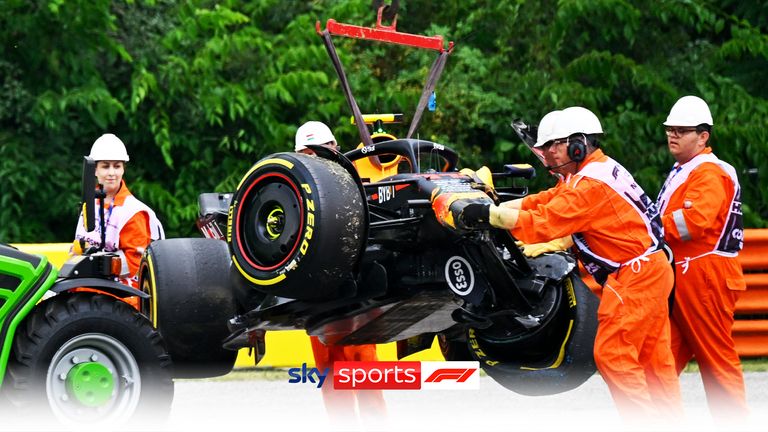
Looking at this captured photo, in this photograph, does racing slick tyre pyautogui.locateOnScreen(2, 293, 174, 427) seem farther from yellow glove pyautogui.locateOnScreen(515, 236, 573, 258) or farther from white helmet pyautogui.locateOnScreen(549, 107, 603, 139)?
white helmet pyautogui.locateOnScreen(549, 107, 603, 139)

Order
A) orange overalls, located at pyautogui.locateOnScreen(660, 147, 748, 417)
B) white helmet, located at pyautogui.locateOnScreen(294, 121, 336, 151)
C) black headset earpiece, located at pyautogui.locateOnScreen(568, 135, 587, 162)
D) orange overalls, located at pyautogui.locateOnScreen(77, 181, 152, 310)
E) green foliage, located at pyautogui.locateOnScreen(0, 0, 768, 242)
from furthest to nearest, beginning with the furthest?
1. green foliage, located at pyautogui.locateOnScreen(0, 0, 768, 242)
2. white helmet, located at pyautogui.locateOnScreen(294, 121, 336, 151)
3. orange overalls, located at pyautogui.locateOnScreen(77, 181, 152, 310)
4. orange overalls, located at pyautogui.locateOnScreen(660, 147, 748, 417)
5. black headset earpiece, located at pyautogui.locateOnScreen(568, 135, 587, 162)

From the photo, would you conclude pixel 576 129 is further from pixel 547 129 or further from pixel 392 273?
pixel 392 273

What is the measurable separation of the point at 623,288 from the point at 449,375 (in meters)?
1.02

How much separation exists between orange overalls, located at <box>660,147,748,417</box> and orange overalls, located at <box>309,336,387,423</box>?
1.82m

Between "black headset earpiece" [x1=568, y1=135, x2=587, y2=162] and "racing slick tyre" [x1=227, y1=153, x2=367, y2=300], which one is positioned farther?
"black headset earpiece" [x1=568, y1=135, x2=587, y2=162]

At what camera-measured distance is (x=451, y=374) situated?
722 cm

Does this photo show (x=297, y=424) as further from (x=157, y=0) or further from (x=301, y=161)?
(x=157, y=0)

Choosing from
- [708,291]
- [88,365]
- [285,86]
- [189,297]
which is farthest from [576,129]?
[285,86]

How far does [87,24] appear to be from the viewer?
1376 centimetres

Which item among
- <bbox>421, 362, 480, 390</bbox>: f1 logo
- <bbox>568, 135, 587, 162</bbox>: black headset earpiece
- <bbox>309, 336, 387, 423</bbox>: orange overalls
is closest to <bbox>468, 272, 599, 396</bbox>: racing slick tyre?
<bbox>421, 362, 480, 390</bbox>: f1 logo

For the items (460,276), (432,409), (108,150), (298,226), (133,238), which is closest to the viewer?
(298,226)

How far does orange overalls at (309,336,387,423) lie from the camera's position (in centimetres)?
819

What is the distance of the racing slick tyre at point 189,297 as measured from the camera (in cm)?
805

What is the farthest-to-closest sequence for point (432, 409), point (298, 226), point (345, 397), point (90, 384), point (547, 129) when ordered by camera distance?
point (432, 409), point (345, 397), point (547, 129), point (90, 384), point (298, 226)
